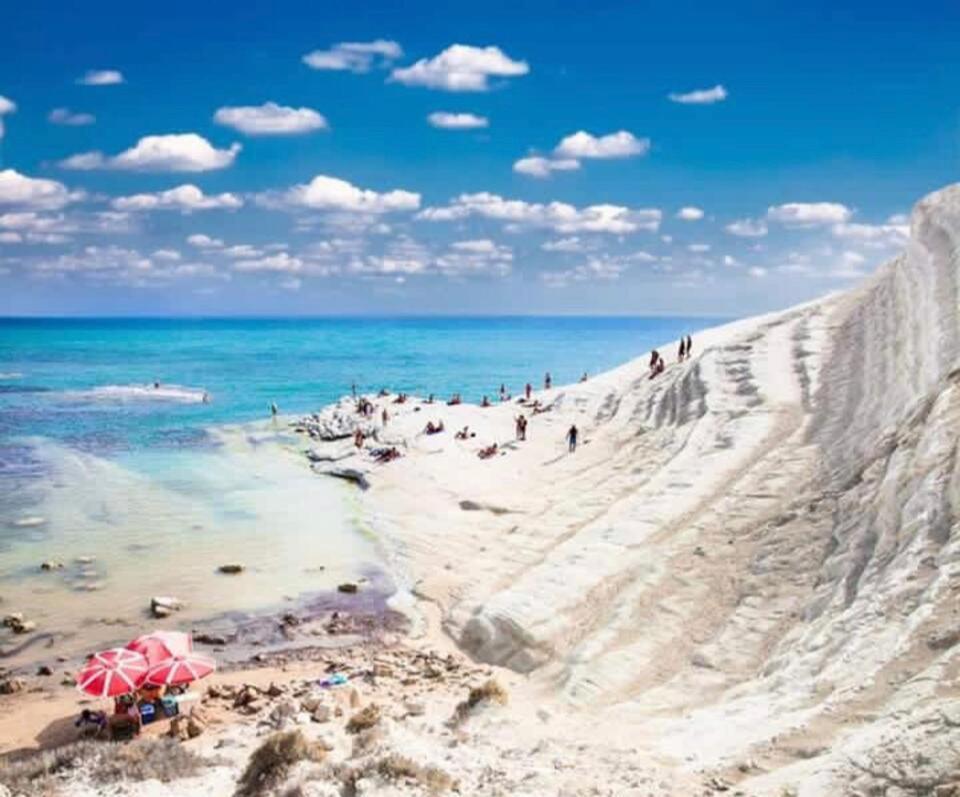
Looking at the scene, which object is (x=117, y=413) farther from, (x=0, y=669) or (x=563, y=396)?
(x=0, y=669)

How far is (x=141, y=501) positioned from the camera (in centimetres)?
4028

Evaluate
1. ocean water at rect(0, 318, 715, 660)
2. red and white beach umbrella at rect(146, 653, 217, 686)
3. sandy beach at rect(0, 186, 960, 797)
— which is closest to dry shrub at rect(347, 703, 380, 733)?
sandy beach at rect(0, 186, 960, 797)

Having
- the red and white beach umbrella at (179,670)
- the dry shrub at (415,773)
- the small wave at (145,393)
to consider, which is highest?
the dry shrub at (415,773)

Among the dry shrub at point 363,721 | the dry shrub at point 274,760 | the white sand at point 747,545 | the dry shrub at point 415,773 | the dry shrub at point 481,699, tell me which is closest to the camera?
the dry shrub at point 415,773

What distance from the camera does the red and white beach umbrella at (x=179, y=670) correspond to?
1870cm

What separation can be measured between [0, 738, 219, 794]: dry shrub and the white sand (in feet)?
23.4

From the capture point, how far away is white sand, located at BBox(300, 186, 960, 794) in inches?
537

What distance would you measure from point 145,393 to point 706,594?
267 ft

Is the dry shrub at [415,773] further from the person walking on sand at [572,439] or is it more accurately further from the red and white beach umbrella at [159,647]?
the person walking on sand at [572,439]

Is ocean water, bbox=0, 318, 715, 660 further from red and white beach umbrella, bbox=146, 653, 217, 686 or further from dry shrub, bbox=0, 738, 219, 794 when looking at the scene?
dry shrub, bbox=0, 738, 219, 794

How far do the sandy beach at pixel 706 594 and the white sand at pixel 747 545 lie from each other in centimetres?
8

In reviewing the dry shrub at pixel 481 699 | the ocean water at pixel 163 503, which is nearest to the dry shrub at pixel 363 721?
the dry shrub at pixel 481 699

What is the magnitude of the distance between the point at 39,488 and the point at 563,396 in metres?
31.3

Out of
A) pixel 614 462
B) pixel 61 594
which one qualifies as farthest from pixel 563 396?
pixel 61 594
